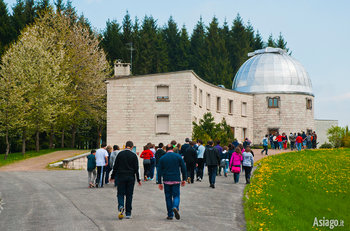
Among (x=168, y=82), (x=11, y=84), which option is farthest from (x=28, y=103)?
(x=168, y=82)

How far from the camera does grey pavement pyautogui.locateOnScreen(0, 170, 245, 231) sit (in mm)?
10602

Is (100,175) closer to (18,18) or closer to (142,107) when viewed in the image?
(142,107)

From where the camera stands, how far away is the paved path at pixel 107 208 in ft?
34.8

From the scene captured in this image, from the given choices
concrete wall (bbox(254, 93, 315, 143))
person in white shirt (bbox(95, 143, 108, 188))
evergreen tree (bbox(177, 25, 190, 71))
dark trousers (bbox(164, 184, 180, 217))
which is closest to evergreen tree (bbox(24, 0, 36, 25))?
evergreen tree (bbox(177, 25, 190, 71))

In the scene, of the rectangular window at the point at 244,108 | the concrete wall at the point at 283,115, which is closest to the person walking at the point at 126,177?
the rectangular window at the point at 244,108

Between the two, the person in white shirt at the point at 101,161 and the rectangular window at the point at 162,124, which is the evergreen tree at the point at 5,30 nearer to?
the rectangular window at the point at 162,124

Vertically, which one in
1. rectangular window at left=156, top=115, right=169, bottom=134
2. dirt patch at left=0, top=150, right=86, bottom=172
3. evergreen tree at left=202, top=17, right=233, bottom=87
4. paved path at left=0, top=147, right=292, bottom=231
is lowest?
paved path at left=0, top=147, right=292, bottom=231

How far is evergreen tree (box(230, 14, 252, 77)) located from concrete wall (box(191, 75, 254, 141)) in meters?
21.5

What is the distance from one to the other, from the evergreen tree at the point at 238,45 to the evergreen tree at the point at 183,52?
7262 millimetres

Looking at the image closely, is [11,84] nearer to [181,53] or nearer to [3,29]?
[3,29]

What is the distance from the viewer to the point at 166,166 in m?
11.6

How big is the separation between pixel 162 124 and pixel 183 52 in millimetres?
37545

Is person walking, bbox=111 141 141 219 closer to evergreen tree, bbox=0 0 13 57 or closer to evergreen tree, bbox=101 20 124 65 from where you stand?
evergreen tree, bbox=0 0 13 57

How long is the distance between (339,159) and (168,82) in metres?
15.7
